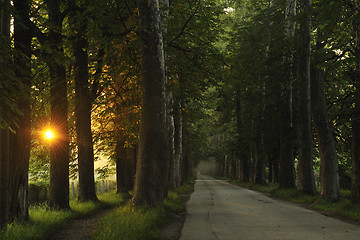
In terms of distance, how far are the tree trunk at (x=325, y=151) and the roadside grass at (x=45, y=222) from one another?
9542 mm

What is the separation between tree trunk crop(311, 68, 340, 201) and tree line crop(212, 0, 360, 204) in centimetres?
4

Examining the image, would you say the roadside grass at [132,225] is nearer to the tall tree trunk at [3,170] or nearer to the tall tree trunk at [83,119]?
the tall tree trunk at [3,170]

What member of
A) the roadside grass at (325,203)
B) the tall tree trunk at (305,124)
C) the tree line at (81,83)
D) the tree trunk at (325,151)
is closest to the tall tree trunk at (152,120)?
the tree line at (81,83)

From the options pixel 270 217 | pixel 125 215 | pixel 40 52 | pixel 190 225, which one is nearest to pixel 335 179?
pixel 270 217

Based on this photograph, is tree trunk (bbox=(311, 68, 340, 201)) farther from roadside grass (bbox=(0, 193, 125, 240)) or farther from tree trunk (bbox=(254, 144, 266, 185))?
tree trunk (bbox=(254, 144, 266, 185))

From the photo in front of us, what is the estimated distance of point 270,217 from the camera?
447 inches

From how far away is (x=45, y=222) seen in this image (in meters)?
9.55

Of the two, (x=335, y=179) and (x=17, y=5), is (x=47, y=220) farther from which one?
(x=335, y=179)

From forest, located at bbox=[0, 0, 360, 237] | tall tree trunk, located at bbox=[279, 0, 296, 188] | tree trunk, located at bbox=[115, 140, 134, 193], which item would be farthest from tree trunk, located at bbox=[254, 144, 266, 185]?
tree trunk, located at bbox=[115, 140, 134, 193]

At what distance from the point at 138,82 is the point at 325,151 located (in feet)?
28.7

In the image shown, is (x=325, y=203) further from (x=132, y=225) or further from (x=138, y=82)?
(x=132, y=225)

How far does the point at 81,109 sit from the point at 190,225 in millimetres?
7708

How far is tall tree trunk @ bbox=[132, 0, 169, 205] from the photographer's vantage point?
36.7ft

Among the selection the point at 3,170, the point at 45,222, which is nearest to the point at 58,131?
the point at 45,222
